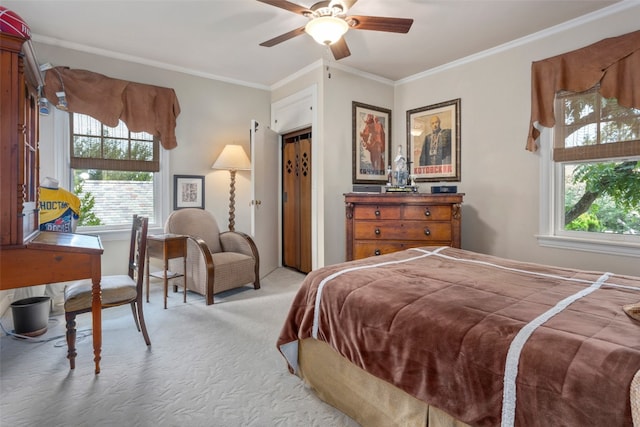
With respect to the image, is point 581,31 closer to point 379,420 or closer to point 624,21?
point 624,21

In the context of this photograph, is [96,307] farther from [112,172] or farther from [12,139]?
→ [112,172]

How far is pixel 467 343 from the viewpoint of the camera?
3.66 ft

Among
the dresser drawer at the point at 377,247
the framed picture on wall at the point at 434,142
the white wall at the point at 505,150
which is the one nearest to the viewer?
the white wall at the point at 505,150

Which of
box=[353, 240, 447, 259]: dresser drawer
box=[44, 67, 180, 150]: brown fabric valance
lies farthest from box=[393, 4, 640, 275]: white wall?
box=[44, 67, 180, 150]: brown fabric valance

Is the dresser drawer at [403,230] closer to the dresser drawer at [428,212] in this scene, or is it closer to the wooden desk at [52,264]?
the dresser drawer at [428,212]

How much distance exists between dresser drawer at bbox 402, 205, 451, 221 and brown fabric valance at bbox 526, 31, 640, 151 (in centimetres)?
101

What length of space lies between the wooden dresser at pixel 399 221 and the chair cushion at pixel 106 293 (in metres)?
2.04

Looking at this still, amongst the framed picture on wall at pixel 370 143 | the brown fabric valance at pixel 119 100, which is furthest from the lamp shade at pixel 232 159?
the framed picture on wall at pixel 370 143

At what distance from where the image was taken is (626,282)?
5.33 feet

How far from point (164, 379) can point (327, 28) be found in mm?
2532

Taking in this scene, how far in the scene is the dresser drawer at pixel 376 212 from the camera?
3521 millimetres

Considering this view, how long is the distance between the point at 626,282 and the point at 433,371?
116cm

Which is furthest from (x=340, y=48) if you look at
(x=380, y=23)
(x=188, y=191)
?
(x=188, y=191)

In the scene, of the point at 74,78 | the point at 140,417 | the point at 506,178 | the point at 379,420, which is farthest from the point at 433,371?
the point at 74,78
